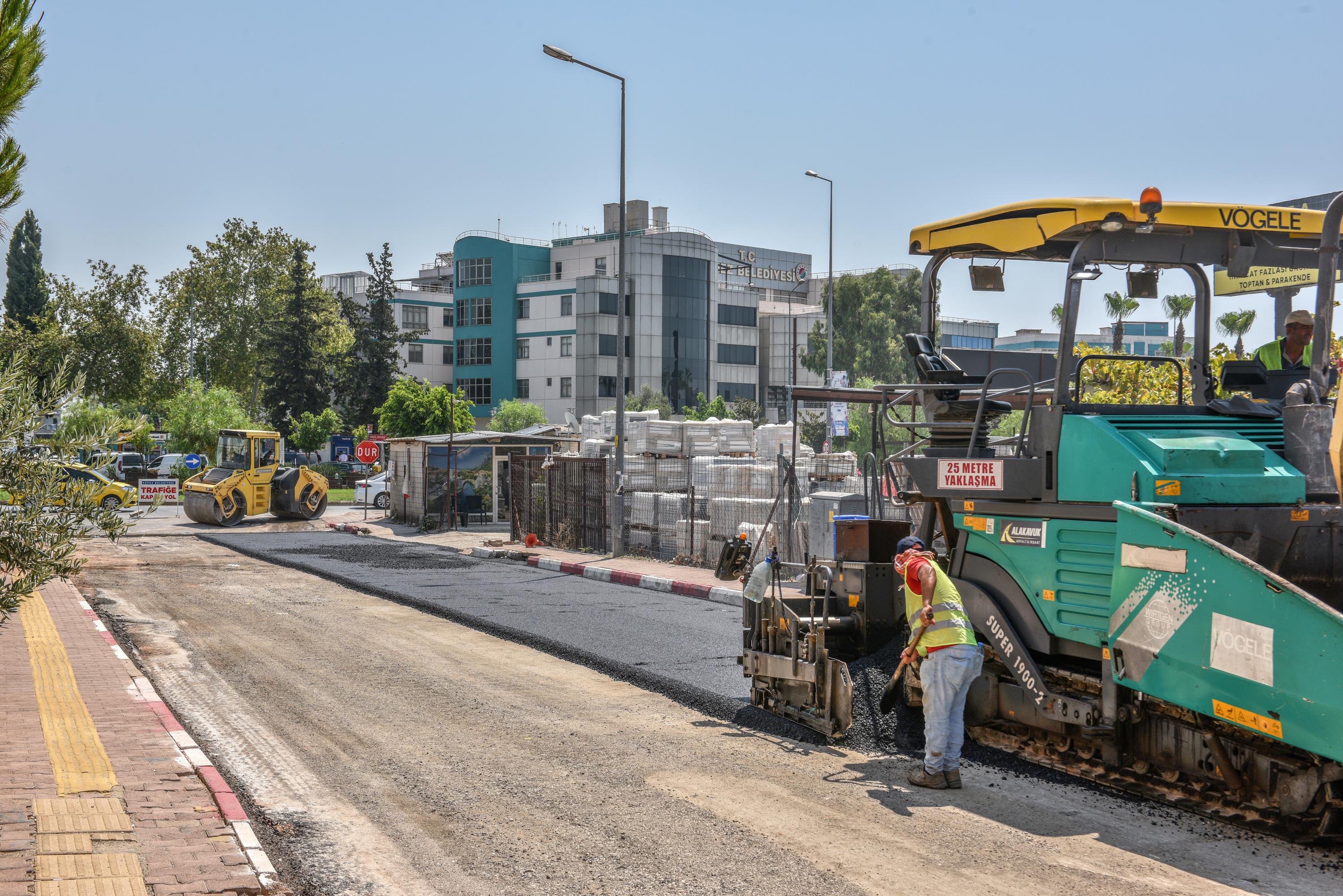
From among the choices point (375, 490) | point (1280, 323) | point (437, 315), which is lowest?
point (375, 490)

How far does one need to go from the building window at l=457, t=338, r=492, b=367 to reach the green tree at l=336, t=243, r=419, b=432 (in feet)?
39.5

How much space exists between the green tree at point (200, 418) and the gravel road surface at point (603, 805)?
50598 mm

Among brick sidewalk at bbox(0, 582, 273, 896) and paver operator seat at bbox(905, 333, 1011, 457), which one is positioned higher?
paver operator seat at bbox(905, 333, 1011, 457)

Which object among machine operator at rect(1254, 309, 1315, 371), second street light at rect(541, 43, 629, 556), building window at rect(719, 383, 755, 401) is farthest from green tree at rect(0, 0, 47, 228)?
building window at rect(719, 383, 755, 401)

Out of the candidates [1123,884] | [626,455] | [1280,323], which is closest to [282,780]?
[1123,884]

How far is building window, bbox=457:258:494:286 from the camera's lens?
84938 millimetres

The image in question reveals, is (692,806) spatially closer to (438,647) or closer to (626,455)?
(438,647)

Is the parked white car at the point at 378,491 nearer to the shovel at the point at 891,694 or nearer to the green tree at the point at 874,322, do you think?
the shovel at the point at 891,694

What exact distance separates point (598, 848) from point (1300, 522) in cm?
435

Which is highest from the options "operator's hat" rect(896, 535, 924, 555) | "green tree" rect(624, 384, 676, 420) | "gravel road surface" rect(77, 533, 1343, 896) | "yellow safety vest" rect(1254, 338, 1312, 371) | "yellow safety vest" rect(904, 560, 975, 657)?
"green tree" rect(624, 384, 676, 420)

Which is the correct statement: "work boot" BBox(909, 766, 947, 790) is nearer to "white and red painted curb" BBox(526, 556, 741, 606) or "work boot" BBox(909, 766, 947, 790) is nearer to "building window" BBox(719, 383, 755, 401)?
"white and red painted curb" BBox(526, 556, 741, 606)

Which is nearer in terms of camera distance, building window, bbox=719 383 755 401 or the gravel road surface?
the gravel road surface

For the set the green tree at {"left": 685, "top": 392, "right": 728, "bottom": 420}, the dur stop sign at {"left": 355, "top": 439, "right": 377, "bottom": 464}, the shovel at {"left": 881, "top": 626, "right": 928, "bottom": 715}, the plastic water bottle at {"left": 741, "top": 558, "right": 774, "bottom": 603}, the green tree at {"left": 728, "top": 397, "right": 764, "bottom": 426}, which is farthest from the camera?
the green tree at {"left": 728, "top": 397, "right": 764, "bottom": 426}

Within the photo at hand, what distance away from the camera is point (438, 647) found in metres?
12.5
